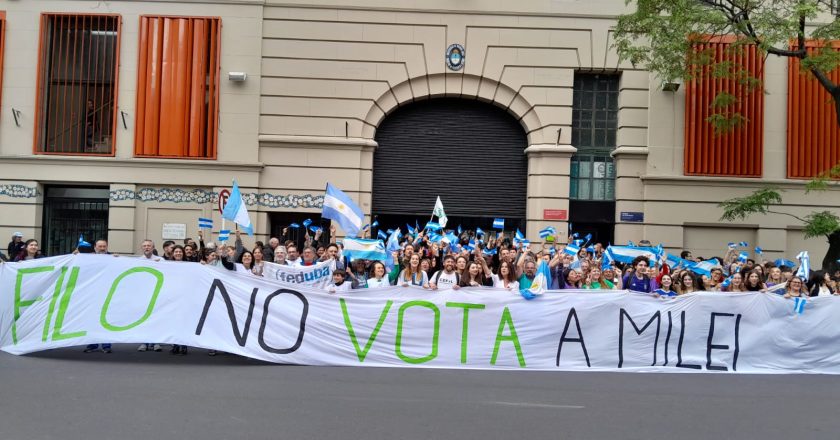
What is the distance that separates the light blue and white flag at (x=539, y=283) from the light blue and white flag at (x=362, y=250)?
2.63 m

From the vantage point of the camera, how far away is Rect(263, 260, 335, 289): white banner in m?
13.5

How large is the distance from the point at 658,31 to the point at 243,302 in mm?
10997

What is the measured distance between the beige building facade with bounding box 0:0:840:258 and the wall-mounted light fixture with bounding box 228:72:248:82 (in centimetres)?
19

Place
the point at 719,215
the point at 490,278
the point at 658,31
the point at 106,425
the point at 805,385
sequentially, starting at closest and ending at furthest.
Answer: the point at 106,425 < the point at 805,385 < the point at 490,278 < the point at 658,31 < the point at 719,215

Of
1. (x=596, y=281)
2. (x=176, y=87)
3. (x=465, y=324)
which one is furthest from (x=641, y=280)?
(x=176, y=87)

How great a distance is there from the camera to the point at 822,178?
19.1 m

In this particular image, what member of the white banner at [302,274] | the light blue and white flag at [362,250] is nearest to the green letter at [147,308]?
the white banner at [302,274]

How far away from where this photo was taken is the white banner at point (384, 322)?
11617mm

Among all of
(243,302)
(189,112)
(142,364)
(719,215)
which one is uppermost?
(189,112)

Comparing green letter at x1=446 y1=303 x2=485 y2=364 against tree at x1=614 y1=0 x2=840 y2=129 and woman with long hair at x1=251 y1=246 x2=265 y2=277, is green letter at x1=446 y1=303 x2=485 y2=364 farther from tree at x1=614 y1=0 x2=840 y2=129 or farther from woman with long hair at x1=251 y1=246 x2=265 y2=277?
tree at x1=614 y1=0 x2=840 y2=129

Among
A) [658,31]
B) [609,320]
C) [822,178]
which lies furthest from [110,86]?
[822,178]

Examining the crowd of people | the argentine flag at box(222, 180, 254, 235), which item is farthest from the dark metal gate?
the argentine flag at box(222, 180, 254, 235)

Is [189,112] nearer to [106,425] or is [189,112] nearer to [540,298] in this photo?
[540,298]

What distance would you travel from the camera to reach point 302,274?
13594 millimetres
